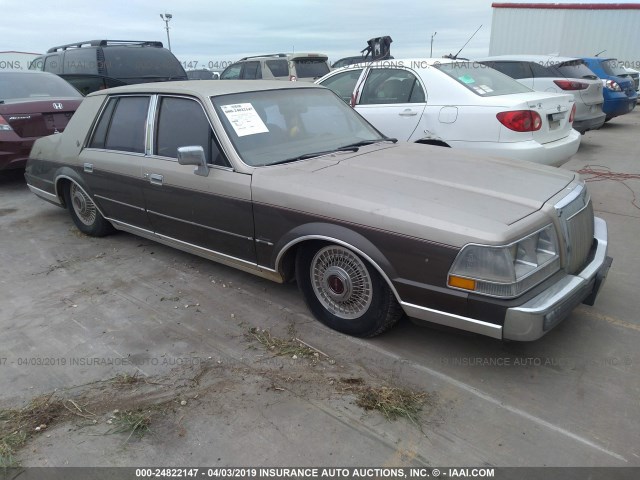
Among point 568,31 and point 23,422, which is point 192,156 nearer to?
point 23,422

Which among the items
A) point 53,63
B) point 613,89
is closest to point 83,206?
point 53,63

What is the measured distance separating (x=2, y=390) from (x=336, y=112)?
3113mm

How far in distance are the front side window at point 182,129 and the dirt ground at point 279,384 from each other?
1093 millimetres

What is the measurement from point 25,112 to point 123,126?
10.5 ft

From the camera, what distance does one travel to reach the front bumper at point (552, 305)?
246 cm

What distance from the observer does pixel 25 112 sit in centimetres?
664

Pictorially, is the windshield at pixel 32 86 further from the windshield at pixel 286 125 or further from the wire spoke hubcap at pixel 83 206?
the windshield at pixel 286 125

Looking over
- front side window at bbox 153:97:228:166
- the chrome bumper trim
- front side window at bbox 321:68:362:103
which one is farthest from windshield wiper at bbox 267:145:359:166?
front side window at bbox 321:68:362:103

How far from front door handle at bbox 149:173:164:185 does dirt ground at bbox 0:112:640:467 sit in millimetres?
834

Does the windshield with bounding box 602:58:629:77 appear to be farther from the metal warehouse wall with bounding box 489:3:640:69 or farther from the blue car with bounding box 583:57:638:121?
the metal warehouse wall with bounding box 489:3:640:69

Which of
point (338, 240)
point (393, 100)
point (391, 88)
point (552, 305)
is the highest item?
point (391, 88)

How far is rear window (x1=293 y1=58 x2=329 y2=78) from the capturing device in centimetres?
1298

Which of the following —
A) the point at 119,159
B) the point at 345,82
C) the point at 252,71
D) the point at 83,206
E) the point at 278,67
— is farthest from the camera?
the point at 252,71

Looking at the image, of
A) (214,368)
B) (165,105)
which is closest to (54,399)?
(214,368)
